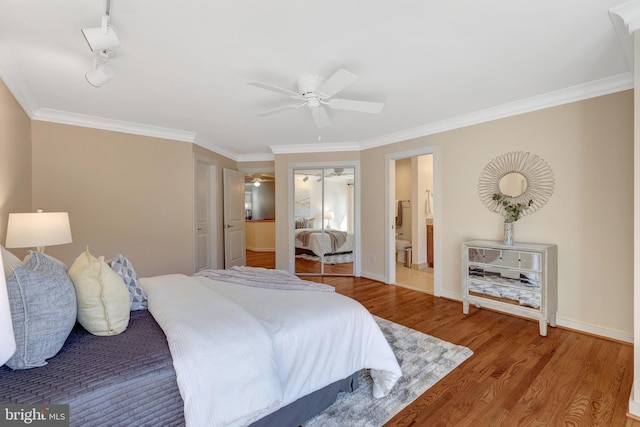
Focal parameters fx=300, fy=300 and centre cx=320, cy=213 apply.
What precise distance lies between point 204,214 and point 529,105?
4.82 m

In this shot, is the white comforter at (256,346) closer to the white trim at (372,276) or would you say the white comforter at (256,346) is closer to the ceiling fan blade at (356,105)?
the ceiling fan blade at (356,105)

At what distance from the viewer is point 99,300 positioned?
5.02ft

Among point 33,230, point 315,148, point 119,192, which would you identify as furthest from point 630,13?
point 119,192

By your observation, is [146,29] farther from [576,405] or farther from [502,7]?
[576,405]

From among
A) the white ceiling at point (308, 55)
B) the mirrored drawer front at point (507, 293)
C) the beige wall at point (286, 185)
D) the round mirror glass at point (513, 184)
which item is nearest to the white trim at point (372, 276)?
the beige wall at point (286, 185)

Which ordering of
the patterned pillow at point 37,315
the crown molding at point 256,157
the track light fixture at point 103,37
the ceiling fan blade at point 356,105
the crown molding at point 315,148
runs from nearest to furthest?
the patterned pillow at point 37,315, the track light fixture at point 103,37, the ceiling fan blade at point 356,105, the crown molding at point 315,148, the crown molding at point 256,157

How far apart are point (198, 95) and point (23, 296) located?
2.31 metres

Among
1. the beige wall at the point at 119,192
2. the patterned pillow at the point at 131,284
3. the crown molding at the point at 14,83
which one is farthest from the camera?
the beige wall at the point at 119,192

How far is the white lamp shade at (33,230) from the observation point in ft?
7.73

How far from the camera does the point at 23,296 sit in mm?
1218

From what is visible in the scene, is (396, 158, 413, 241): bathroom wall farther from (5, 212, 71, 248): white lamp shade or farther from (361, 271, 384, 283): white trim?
(5, 212, 71, 248): white lamp shade

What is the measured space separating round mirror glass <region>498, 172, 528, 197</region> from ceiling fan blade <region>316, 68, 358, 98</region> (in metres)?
2.26

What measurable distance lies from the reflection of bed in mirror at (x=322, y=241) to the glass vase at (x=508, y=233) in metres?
2.64

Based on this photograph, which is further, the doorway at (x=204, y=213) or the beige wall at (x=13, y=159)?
the doorway at (x=204, y=213)
